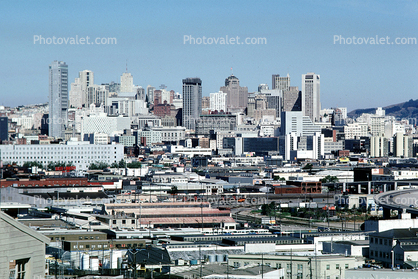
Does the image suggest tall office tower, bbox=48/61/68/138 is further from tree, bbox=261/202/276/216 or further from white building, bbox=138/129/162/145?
tree, bbox=261/202/276/216

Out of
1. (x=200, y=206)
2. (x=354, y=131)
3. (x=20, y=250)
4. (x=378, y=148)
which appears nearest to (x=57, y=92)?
(x=378, y=148)

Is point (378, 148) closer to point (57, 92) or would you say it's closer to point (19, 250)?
point (57, 92)

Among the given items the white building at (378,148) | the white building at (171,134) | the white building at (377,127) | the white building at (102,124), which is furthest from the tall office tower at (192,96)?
the white building at (378,148)

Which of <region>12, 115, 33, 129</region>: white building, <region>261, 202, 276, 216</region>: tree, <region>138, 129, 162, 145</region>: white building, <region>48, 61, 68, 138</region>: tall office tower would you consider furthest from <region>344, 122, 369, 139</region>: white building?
<region>261, 202, 276, 216</region>: tree

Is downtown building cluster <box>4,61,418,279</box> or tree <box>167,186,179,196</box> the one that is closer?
downtown building cluster <box>4,61,418,279</box>

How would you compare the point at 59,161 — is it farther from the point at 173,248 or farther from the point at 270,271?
the point at 270,271
